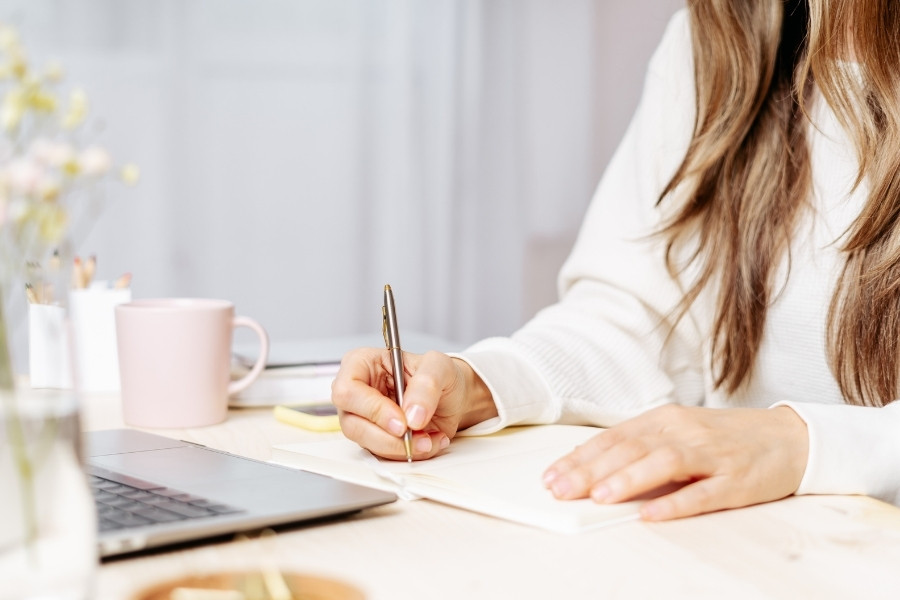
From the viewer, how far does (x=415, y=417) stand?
766 millimetres

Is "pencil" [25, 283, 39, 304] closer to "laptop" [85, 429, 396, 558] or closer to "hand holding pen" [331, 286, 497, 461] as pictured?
"laptop" [85, 429, 396, 558]

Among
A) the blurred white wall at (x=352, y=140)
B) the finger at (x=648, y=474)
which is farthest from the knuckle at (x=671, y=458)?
the blurred white wall at (x=352, y=140)

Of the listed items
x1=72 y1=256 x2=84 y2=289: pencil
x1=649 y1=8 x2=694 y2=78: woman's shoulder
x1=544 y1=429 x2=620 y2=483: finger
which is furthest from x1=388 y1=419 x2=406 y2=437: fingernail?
x1=649 y1=8 x2=694 y2=78: woman's shoulder

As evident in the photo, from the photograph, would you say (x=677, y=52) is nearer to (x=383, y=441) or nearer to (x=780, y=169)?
(x=780, y=169)

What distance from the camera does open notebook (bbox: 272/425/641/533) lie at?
627mm

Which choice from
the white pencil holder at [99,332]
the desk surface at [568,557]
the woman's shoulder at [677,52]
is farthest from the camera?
the woman's shoulder at [677,52]

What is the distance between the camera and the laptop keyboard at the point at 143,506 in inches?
22.0

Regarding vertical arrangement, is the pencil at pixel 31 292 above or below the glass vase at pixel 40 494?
above

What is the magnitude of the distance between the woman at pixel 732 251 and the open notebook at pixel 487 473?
0.03 metres

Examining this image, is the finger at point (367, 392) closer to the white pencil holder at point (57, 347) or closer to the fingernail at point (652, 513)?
the fingernail at point (652, 513)

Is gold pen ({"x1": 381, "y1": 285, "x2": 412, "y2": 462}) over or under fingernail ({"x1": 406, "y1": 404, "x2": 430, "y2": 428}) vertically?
over

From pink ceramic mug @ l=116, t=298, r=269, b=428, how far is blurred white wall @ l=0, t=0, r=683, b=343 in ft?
4.80

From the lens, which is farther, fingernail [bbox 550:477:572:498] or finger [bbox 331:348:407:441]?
finger [bbox 331:348:407:441]

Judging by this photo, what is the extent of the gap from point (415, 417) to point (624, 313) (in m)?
Result: 0.47
